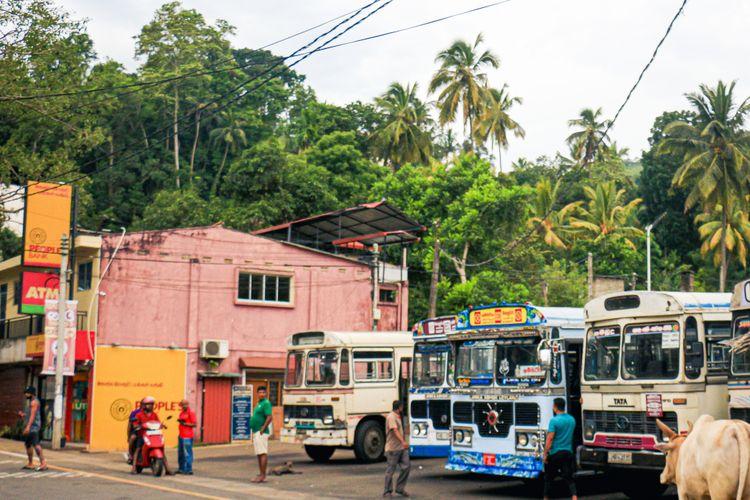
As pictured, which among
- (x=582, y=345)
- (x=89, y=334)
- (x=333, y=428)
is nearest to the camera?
(x=582, y=345)

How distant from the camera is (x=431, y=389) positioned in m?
18.8

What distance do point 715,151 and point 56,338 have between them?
3583 centimetres

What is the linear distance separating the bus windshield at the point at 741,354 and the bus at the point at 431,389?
251 inches

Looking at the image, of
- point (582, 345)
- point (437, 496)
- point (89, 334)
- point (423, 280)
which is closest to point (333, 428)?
point (437, 496)

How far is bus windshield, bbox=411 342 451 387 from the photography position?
738 inches

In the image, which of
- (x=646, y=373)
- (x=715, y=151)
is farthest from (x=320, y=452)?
(x=715, y=151)

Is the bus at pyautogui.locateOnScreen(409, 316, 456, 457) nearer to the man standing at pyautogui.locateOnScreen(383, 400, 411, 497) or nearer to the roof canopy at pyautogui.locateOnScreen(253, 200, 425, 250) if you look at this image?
the man standing at pyautogui.locateOnScreen(383, 400, 411, 497)

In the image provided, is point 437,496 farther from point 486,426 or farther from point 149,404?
point 149,404

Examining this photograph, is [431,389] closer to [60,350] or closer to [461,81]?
[60,350]

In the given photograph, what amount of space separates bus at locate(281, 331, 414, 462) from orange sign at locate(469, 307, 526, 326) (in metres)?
5.66

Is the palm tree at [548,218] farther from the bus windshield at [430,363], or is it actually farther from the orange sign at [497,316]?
the orange sign at [497,316]

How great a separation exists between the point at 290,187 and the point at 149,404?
1065 inches

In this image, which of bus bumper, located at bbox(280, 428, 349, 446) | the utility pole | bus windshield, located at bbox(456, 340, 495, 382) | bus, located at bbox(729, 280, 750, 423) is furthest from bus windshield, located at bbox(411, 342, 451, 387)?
the utility pole

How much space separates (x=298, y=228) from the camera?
3794cm
